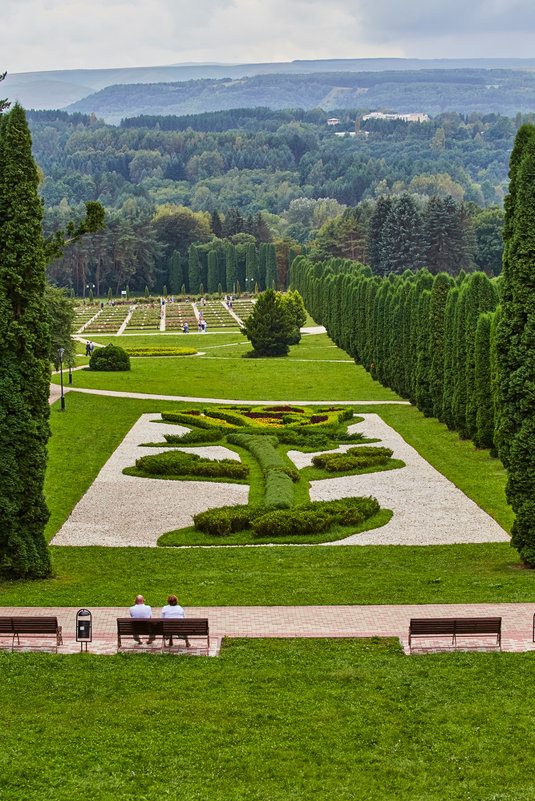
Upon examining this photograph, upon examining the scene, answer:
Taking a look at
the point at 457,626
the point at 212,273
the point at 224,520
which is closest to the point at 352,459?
the point at 224,520

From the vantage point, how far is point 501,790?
11.6 metres

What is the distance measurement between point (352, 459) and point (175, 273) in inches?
4402

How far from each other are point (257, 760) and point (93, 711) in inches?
98.9

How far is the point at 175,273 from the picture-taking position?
144 metres

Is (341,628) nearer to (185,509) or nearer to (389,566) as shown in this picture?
(389,566)

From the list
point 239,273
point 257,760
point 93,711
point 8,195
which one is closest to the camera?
point 257,760

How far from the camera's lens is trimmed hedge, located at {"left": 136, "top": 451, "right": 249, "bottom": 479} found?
109 feet

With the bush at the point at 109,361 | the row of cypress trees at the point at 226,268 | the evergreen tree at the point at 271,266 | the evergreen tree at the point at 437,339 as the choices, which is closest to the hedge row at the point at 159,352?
the bush at the point at 109,361

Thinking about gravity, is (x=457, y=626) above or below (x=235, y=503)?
above

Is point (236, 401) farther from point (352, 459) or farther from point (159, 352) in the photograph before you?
point (159, 352)

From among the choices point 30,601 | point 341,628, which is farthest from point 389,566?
point 30,601

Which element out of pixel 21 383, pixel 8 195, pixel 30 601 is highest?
pixel 8 195

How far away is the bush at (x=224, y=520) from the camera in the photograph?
87.2 ft

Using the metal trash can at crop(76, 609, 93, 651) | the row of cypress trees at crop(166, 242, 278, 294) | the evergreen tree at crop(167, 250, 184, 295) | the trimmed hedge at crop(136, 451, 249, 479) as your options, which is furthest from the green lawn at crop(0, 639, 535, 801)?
the evergreen tree at crop(167, 250, 184, 295)
